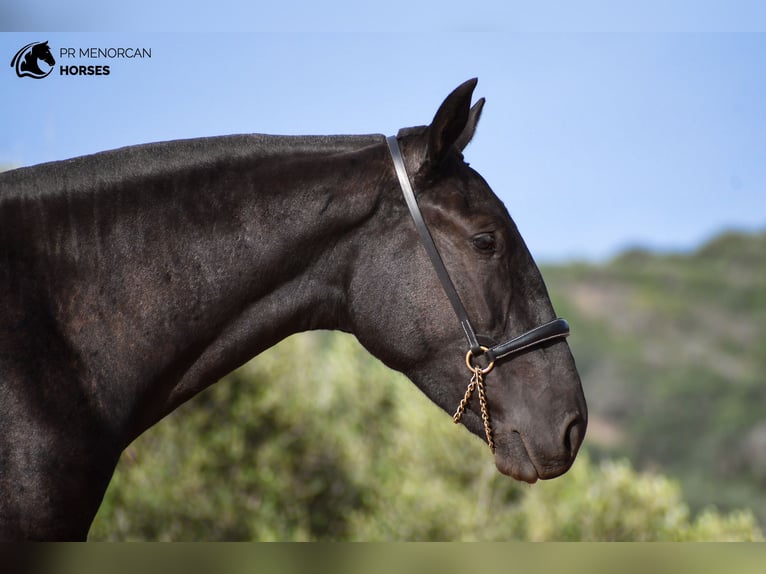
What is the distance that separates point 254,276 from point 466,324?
69 cm

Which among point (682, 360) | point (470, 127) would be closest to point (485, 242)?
point (470, 127)

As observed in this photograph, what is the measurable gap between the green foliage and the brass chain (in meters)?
5.88

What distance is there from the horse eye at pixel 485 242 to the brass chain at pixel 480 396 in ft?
1.10

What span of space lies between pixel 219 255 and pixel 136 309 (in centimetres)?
30

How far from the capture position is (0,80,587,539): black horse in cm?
257

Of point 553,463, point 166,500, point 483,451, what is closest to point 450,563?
point 553,463

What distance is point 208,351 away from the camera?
2768 millimetres

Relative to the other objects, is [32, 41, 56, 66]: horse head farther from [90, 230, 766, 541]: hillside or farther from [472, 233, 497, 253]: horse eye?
[90, 230, 766, 541]: hillside

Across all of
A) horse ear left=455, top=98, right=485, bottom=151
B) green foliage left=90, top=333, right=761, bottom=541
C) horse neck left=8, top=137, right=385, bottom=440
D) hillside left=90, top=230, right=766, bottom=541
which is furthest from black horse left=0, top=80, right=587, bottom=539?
green foliage left=90, top=333, right=761, bottom=541

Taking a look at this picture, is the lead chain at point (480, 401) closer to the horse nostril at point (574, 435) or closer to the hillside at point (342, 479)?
the horse nostril at point (574, 435)

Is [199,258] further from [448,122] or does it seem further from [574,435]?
[574,435]

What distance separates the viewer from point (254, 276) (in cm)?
278

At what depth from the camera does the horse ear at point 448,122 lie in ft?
9.04

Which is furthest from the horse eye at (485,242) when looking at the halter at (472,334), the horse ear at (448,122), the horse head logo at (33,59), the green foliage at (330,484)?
the green foliage at (330,484)
